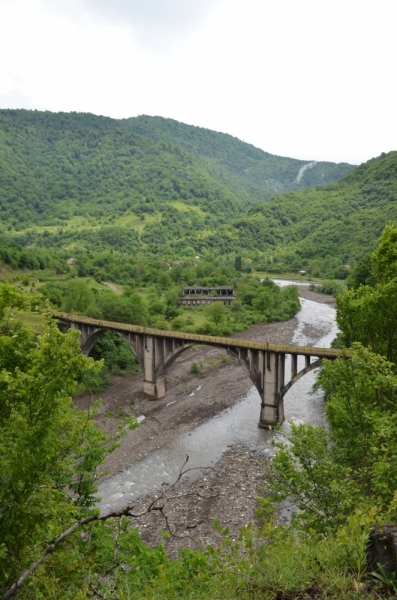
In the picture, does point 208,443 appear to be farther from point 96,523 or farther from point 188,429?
point 96,523

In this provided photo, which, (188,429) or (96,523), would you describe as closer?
(96,523)

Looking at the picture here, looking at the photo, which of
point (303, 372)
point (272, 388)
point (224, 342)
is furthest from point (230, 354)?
point (303, 372)

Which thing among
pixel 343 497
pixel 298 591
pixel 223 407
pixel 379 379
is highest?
pixel 379 379

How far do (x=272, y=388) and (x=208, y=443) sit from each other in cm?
693

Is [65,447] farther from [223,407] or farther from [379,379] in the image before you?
[223,407]

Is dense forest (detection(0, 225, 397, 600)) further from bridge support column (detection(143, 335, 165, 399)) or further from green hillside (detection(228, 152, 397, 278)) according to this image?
green hillside (detection(228, 152, 397, 278))

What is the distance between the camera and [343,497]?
11250 millimetres

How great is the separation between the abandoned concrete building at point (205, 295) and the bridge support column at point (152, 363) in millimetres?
46623

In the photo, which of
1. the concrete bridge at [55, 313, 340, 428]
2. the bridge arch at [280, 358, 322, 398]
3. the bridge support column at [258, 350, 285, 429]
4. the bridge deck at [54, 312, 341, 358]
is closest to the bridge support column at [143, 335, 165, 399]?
the concrete bridge at [55, 313, 340, 428]

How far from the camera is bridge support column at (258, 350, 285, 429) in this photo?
35.7 meters

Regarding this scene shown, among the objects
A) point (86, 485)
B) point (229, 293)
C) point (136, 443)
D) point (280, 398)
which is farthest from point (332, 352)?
point (229, 293)

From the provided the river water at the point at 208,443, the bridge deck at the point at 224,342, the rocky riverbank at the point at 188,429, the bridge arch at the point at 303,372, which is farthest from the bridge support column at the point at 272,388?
the rocky riverbank at the point at 188,429

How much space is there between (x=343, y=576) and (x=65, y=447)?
5.86m

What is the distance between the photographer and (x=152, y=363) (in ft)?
143
